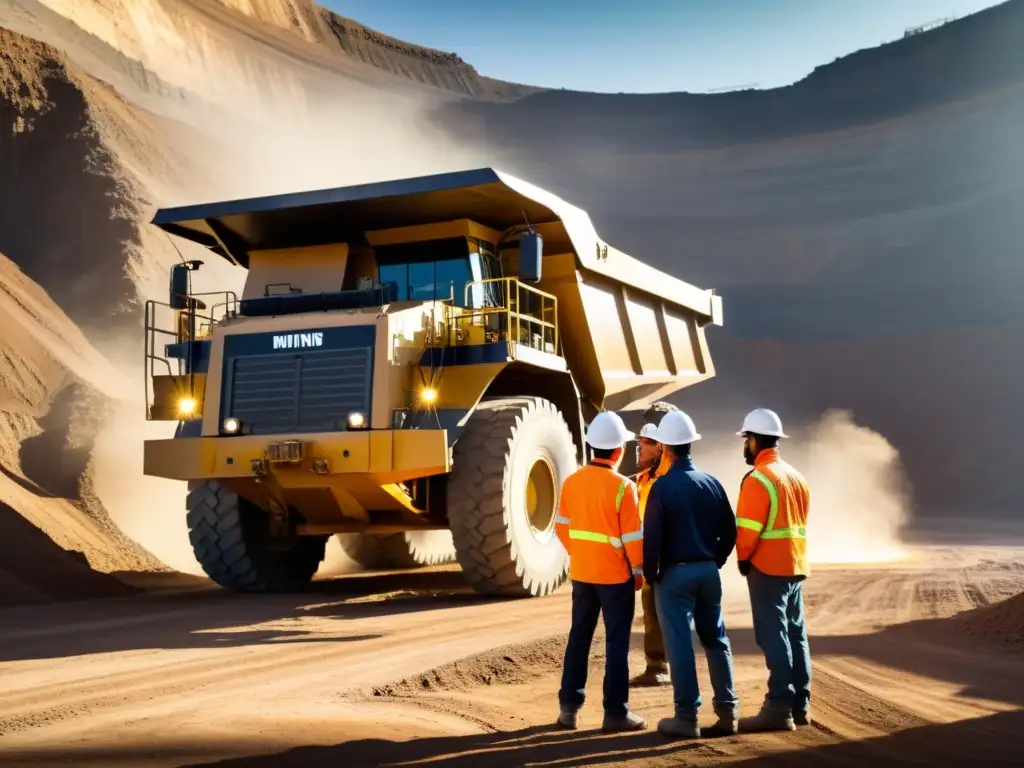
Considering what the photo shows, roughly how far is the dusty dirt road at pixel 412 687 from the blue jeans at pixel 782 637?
0.21 meters

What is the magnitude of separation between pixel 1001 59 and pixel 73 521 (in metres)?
65.9

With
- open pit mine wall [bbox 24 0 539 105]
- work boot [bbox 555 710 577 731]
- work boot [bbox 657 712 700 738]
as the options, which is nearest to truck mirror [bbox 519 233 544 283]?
work boot [bbox 555 710 577 731]

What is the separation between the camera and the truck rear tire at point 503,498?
1016cm

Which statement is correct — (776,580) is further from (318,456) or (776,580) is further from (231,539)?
(231,539)

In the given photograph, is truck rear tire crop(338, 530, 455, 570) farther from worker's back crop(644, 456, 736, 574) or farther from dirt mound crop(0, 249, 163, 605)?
worker's back crop(644, 456, 736, 574)

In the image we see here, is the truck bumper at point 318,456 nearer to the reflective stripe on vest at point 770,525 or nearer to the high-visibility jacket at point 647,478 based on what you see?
the high-visibility jacket at point 647,478

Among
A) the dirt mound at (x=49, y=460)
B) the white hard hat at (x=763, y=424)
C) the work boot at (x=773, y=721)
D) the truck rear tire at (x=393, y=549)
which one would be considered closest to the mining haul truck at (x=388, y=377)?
the dirt mound at (x=49, y=460)

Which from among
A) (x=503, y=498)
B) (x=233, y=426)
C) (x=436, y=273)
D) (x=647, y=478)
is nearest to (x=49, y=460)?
(x=233, y=426)

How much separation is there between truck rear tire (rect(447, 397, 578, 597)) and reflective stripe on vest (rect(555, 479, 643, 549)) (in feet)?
13.9

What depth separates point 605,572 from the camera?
574 centimetres

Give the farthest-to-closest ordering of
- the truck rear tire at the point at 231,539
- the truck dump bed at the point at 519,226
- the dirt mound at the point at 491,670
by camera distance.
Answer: the truck rear tire at the point at 231,539, the truck dump bed at the point at 519,226, the dirt mound at the point at 491,670

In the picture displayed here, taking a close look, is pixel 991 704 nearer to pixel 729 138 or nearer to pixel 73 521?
pixel 73 521

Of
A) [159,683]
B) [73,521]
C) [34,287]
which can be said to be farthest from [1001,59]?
[159,683]

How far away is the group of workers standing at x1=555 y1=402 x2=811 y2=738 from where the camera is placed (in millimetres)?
5645
